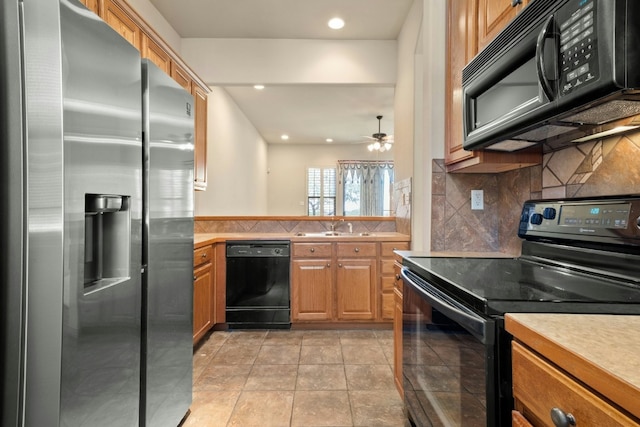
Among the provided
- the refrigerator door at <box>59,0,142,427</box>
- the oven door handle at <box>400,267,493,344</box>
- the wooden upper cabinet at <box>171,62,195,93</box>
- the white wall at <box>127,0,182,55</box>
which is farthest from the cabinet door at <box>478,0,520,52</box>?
the white wall at <box>127,0,182,55</box>

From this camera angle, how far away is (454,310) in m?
0.93

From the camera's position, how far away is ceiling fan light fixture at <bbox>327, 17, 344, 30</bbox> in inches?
118

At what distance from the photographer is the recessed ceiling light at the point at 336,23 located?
9.82 feet

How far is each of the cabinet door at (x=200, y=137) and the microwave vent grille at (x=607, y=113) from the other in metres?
2.67

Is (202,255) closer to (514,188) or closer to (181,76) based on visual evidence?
(181,76)

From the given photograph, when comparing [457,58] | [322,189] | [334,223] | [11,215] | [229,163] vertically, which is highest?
[457,58]

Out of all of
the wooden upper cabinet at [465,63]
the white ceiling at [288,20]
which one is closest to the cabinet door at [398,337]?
the wooden upper cabinet at [465,63]

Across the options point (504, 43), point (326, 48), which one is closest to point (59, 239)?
point (504, 43)

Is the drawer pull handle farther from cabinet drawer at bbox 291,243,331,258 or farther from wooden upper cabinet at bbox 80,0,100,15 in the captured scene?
cabinet drawer at bbox 291,243,331,258

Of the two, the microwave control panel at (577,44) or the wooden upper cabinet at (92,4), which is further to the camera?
the wooden upper cabinet at (92,4)

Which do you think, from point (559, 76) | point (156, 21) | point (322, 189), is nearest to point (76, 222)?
point (559, 76)

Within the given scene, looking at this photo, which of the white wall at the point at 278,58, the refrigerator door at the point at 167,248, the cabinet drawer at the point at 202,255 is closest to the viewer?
the refrigerator door at the point at 167,248

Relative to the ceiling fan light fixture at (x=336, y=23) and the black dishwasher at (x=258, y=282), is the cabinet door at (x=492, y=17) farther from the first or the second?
the black dishwasher at (x=258, y=282)

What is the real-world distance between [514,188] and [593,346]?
1.37 meters
